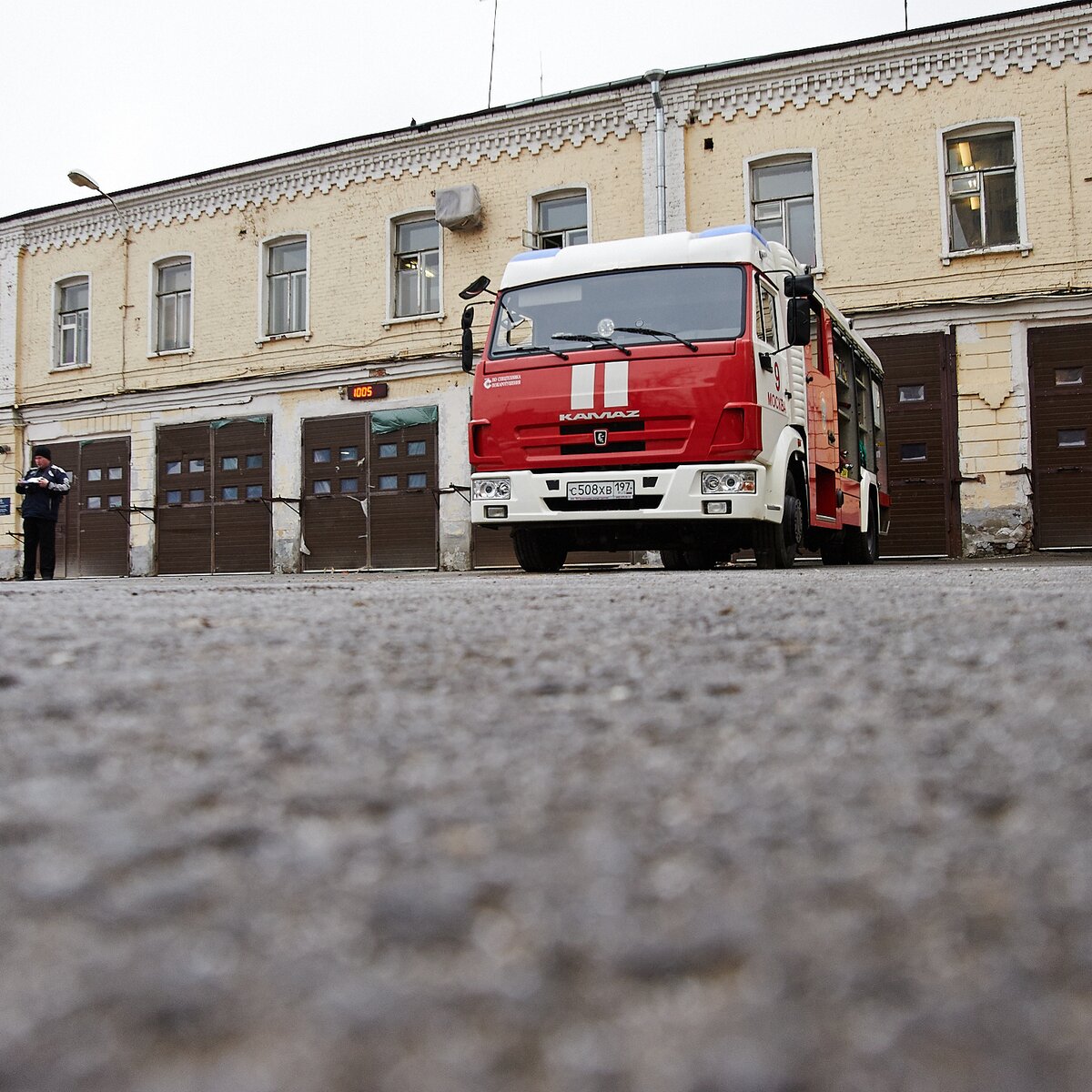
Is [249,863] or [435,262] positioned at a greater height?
[435,262]

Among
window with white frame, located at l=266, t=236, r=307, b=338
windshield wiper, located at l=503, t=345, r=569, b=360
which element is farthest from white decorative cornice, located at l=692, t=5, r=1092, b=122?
windshield wiper, located at l=503, t=345, r=569, b=360

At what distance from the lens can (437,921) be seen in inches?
24.3

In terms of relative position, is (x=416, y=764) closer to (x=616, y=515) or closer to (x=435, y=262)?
(x=616, y=515)

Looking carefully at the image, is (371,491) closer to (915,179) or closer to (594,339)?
(915,179)

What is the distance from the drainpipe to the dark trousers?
901 centimetres

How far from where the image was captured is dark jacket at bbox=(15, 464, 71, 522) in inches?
480

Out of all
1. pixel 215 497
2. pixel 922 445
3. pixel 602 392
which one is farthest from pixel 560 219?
pixel 602 392

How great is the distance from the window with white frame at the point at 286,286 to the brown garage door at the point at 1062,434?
11214mm

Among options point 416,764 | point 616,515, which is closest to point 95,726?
point 416,764

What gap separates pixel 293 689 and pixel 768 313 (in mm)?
7731

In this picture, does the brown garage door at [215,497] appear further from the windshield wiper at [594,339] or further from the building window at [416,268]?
the windshield wiper at [594,339]

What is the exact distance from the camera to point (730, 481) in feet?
25.9

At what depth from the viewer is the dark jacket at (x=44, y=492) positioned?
40.0 ft

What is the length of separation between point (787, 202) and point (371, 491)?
753 centimetres
